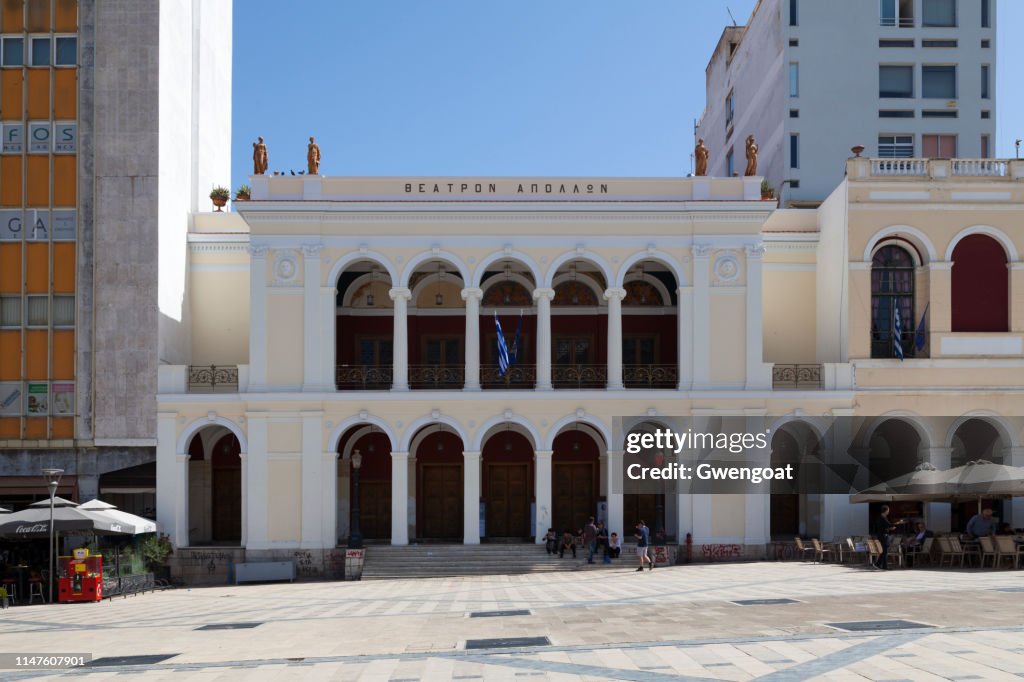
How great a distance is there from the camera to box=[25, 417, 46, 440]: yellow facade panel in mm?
33250

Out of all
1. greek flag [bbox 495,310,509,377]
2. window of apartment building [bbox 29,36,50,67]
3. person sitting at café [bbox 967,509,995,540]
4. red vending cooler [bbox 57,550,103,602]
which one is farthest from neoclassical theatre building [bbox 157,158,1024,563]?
window of apartment building [bbox 29,36,50,67]

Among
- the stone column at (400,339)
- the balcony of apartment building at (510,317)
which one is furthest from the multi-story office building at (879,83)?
the stone column at (400,339)

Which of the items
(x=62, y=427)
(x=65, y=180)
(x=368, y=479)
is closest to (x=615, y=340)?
(x=368, y=479)

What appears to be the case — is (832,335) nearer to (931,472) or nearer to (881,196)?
(881,196)

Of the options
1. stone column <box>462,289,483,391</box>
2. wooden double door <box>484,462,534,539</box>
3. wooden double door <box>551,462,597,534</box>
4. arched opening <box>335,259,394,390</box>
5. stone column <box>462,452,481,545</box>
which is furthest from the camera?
arched opening <box>335,259,394,390</box>

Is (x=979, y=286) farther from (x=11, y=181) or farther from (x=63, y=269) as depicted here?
(x=11, y=181)

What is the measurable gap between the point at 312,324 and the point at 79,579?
10.4 metres

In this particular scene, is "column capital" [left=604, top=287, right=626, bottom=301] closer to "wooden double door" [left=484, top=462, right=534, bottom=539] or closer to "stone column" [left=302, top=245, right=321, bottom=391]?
"wooden double door" [left=484, top=462, right=534, bottom=539]

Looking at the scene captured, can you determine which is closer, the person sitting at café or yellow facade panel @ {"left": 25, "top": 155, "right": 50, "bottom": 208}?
the person sitting at café

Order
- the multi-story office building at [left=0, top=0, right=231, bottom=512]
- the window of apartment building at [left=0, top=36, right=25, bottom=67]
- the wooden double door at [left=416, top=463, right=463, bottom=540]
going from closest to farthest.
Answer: the multi-story office building at [left=0, top=0, right=231, bottom=512] < the window of apartment building at [left=0, top=36, right=25, bottom=67] < the wooden double door at [left=416, top=463, right=463, bottom=540]

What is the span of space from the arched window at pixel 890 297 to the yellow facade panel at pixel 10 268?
86.5ft

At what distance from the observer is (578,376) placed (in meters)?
35.3

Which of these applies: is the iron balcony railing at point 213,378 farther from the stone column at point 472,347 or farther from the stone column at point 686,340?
the stone column at point 686,340

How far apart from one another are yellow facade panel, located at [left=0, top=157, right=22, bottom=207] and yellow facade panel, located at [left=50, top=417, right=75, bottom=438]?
6761 mm
